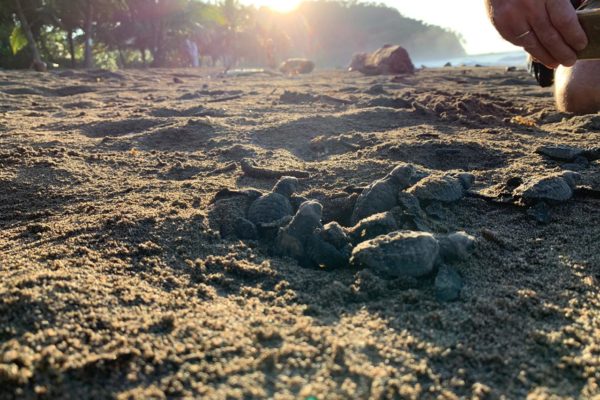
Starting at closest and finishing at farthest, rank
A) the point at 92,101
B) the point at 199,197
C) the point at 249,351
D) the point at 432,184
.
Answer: the point at 249,351, the point at 432,184, the point at 199,197, the point at 92,101

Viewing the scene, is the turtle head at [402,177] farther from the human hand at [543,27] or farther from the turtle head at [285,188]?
the human hand at [543,27]

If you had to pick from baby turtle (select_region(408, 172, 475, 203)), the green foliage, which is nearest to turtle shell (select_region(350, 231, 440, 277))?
baby turtle (select_region(408, 172, 475, 203))

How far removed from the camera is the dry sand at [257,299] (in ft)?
3.22

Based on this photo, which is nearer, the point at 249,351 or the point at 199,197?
the point at 249,351

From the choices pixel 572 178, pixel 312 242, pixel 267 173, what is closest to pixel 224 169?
pixel 267 173

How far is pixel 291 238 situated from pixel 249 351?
57cm

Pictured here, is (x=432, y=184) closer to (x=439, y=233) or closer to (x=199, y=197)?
(x=439, y=233)

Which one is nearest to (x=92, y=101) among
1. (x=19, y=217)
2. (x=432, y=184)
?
(x=19, y=217)

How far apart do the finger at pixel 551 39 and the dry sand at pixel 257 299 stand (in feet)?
2.06

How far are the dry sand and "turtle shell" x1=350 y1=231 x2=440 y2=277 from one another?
0.05 metres

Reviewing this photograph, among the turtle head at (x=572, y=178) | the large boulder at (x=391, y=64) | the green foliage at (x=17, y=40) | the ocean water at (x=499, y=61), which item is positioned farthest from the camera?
the ocean water at (x=499, y=61)

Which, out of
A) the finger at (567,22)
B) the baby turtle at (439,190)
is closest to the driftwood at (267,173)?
the baby turtle at (439,190)

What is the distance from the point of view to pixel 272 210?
1.82 m

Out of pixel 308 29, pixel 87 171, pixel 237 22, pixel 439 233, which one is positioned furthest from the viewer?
pixel 308 29
